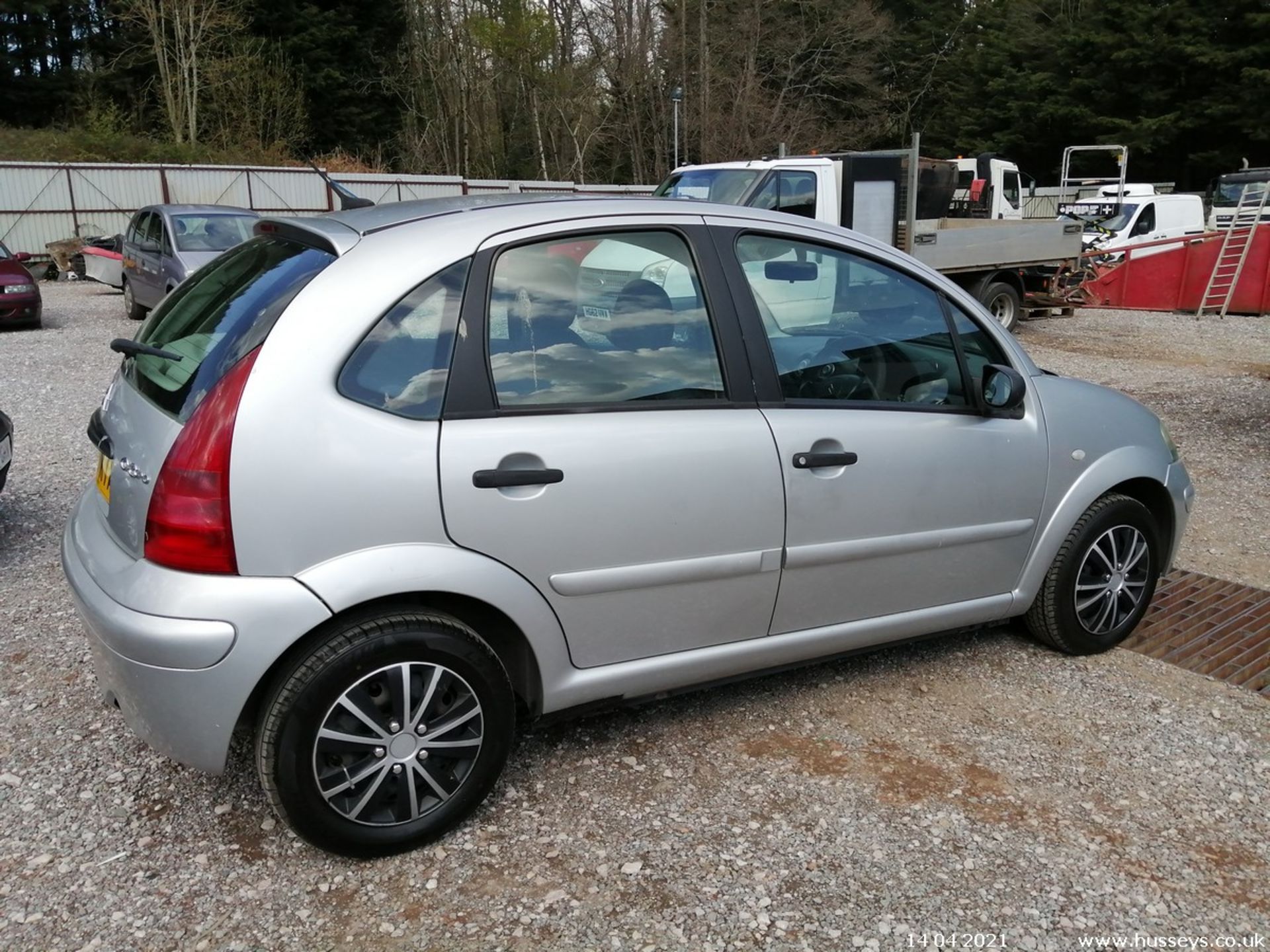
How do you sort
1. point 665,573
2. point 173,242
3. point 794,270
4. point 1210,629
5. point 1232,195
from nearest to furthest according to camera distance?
point 665,573 < point 794,270 < point 1210,629 < point 173,242 < point 1232,195

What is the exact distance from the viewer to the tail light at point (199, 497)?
2512 millimetres

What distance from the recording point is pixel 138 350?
3.10 metres

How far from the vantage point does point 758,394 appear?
10.5 ft

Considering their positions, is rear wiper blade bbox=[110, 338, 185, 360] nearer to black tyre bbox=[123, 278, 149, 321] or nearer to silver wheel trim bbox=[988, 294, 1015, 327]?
black tyre bbox=[123, 278, 149, 321]

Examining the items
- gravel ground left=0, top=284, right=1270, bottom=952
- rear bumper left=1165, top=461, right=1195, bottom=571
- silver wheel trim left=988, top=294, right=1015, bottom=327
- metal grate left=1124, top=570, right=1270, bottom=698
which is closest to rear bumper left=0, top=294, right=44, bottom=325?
gravel ground left=0, top=284, right=1270, bottom=952

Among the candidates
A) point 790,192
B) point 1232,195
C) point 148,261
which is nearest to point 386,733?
point 790,192

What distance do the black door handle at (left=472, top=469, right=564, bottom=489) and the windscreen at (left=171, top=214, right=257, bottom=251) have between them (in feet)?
38.4

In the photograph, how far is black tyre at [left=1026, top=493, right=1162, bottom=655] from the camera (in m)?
3.95

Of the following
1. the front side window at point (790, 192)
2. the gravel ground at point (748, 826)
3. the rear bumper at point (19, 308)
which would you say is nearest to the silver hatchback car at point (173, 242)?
the rear bumper at point (19, 308)

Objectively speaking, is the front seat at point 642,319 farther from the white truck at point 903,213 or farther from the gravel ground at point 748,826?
the white truck at point 903,213

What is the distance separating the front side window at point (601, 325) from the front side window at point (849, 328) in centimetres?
26


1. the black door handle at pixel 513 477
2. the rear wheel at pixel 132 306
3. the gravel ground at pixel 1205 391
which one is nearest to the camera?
the black door handle at pixel 513 477

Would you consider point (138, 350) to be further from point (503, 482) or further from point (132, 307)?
point (132, 307)

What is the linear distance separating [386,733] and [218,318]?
1.26 m
